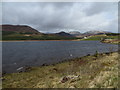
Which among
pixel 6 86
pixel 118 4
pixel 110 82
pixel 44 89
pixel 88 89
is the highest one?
pixel 118 4

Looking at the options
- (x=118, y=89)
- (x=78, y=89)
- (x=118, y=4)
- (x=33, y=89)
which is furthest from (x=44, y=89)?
(x=118, y=4)

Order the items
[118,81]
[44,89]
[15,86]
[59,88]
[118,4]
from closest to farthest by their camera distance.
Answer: [118,81] → [59,88] → [44,89] → [15,86] → [118,4]

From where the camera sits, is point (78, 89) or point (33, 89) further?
point (33, 89)

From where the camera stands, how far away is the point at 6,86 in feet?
53.6

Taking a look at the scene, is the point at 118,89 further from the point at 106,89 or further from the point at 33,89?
the point at 33,89

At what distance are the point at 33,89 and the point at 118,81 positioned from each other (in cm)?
1035

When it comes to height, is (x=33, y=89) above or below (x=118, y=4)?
below

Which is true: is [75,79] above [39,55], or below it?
above

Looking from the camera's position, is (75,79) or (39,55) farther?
(39,55)

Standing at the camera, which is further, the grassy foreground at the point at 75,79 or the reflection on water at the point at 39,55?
the reflection on water at the point at 39,55

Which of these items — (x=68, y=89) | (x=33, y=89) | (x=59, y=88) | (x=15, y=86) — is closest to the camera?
(x=68, y=89)

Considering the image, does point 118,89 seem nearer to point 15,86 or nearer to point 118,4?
point 15,86

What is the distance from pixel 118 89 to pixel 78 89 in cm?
373

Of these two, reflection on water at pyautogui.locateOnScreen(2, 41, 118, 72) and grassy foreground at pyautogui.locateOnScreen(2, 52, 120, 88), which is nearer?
grassy foreground at pyautogui.locateOnScreen(2, 52, 120, 88)
